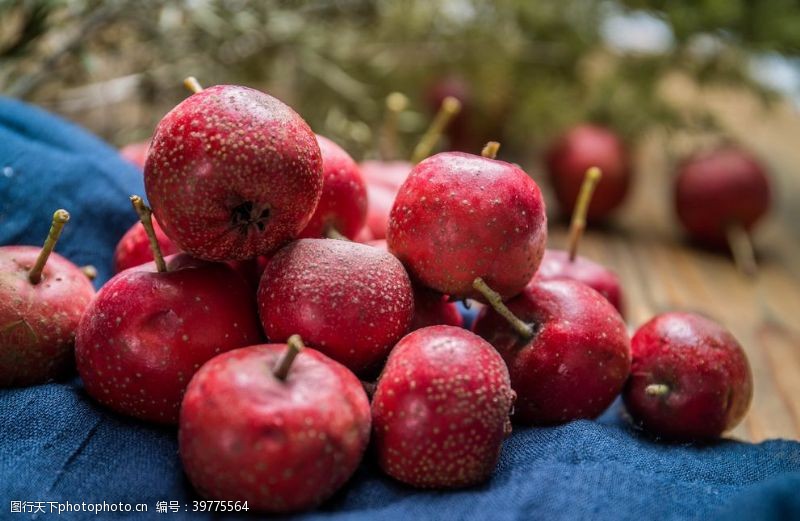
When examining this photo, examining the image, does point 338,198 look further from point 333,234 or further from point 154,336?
point 154,336

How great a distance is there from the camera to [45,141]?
3.32 feet

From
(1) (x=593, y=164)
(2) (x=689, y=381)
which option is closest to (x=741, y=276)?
(1) (x=593, y=164)

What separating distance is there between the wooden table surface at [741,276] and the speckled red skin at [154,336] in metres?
0.65

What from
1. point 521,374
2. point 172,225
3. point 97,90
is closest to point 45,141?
point 172,225

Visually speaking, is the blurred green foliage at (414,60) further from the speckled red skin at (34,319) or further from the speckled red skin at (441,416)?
the speckled red skin at (441,416)

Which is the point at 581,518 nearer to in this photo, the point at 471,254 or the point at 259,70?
the point at 471,254

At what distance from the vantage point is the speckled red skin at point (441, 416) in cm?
62

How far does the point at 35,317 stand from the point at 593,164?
4.21 feet

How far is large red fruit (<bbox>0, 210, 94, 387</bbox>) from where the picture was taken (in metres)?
0.72

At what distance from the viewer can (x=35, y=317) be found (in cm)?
73

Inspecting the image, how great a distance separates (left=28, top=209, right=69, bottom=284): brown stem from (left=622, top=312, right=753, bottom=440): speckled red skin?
22.4 inches

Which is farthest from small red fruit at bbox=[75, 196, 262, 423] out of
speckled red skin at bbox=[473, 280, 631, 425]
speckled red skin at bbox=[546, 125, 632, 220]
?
speckled red skin at bbox=[546, 125, 632, 220]

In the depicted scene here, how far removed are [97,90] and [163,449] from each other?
106 centimetres

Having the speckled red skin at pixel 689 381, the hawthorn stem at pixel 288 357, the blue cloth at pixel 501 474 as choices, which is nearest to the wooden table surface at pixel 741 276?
the speckled red skin at pixel 689 381
